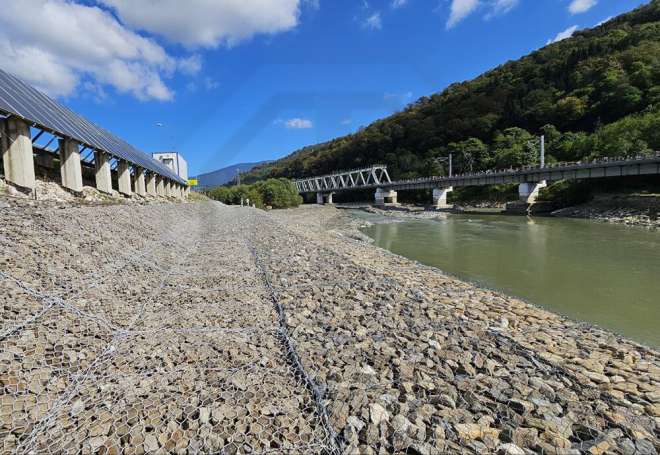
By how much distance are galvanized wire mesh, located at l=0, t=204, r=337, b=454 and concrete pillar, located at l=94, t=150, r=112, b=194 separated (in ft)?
52.7

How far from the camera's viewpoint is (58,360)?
183 inches

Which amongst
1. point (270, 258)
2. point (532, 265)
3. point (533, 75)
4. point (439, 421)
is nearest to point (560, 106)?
point (533, 75)

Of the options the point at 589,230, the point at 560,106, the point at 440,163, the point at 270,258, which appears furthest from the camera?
the point at 440,163

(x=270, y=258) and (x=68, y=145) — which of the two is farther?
(x=68, y=145)

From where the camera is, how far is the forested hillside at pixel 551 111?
67438mm

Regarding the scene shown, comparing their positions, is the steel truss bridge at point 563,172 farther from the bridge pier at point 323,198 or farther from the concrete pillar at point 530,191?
the bridge pier at point 323,198

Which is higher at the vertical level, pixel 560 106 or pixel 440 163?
pixel 560 106

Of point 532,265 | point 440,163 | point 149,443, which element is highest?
point 440,163

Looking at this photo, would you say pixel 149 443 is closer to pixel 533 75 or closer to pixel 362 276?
pixel 362 276

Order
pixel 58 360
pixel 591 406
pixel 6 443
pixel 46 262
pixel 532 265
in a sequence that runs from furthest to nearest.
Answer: pixel 532 265
pixel 46 262
pixel 58 360
pixel 591 406
pixel 6 443

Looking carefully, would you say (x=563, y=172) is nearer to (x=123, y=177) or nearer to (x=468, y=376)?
(x=123, y=177)

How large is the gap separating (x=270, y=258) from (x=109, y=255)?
17.7 ft

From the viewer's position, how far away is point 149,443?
135 inches

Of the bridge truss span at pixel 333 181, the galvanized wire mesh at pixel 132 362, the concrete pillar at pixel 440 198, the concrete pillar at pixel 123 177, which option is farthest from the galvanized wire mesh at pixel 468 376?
the bridge truss span at pixel 333 181
